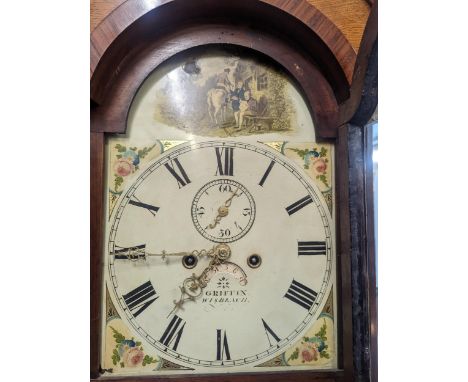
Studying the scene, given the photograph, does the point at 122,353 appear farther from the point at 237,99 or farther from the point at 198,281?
the point at 237,99

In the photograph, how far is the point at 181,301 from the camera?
47.4 inches

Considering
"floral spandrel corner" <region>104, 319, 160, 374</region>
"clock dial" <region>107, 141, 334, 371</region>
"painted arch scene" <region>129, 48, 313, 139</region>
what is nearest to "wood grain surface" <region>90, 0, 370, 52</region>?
"painted arch scene" <region>129, 48, 313, 139</region>

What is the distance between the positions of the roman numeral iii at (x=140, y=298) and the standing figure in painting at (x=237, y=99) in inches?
18.2

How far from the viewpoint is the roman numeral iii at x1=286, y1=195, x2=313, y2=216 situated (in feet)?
4.09

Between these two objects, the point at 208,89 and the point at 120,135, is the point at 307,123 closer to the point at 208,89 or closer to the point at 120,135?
the point at 208,89

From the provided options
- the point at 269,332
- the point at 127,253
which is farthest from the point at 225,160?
the point at 269,332

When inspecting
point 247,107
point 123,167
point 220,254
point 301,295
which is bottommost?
point 301,295

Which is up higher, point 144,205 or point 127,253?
point 144,205

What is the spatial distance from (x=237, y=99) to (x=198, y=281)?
468 mm

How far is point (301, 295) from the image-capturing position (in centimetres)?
123

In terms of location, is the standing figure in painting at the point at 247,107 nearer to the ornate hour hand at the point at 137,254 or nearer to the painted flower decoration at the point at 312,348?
the ornate hour hand at the point at 137,254

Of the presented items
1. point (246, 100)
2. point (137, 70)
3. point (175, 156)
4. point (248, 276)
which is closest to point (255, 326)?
point (248, 276)

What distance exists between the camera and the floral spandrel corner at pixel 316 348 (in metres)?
1.21

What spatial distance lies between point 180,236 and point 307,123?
0.43m
